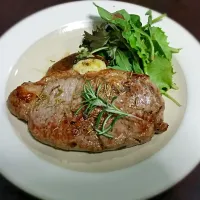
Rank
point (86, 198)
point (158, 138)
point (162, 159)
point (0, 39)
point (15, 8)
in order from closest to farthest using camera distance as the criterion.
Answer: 1. point (86, 198)
2. point (162, 159)
3. point (158, 138)
4. point (0, 39)
5. point (15, 8)

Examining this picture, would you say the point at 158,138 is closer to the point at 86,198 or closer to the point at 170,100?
the point at 170,100

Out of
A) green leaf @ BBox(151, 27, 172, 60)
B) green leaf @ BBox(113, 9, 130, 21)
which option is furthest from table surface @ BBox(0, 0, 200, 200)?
green leaf @ BBox(113, 9, 130, 21)

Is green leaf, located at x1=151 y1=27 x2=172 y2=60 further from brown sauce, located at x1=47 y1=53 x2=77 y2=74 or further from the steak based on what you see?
brown sauce, located at x1=47 y1=53 x2=77 y2=74

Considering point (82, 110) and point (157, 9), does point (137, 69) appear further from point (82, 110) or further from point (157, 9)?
point (157, 9)

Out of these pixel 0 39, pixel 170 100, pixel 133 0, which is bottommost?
pixel 170 100

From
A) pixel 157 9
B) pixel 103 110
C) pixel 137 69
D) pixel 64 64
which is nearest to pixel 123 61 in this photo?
pixel 137 69

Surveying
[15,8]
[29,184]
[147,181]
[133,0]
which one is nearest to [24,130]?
[29,184]
